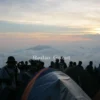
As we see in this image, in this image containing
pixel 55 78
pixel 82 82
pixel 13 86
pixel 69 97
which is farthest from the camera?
pixel 82 82

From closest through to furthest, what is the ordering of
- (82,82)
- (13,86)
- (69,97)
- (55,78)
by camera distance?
(69,97)
(55,78)
(13,86)
(82,82)

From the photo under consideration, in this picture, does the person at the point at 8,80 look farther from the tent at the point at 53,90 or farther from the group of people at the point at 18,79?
the tent at the point at 53,90

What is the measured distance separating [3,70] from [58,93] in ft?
11.4

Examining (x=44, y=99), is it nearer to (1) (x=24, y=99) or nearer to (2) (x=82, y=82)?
(1) (x=24, y=99)

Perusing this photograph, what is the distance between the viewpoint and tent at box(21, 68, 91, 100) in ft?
22.2

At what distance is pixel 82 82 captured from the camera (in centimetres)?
1025

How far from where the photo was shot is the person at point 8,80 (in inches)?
356

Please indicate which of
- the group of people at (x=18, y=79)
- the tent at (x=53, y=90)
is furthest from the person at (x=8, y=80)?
the tent at (x=53, y=90)

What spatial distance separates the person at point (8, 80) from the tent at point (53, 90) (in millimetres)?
1468

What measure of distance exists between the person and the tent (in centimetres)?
147

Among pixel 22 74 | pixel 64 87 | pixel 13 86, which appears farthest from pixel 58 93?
pixel 22 74

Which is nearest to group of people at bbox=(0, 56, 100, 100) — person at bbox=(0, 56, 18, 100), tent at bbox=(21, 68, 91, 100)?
person at bbox=(0, 56, 18, 100)

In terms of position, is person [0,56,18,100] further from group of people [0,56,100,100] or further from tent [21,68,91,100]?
tent [21,68,91,100]

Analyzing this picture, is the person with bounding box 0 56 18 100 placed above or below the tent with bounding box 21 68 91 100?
below
